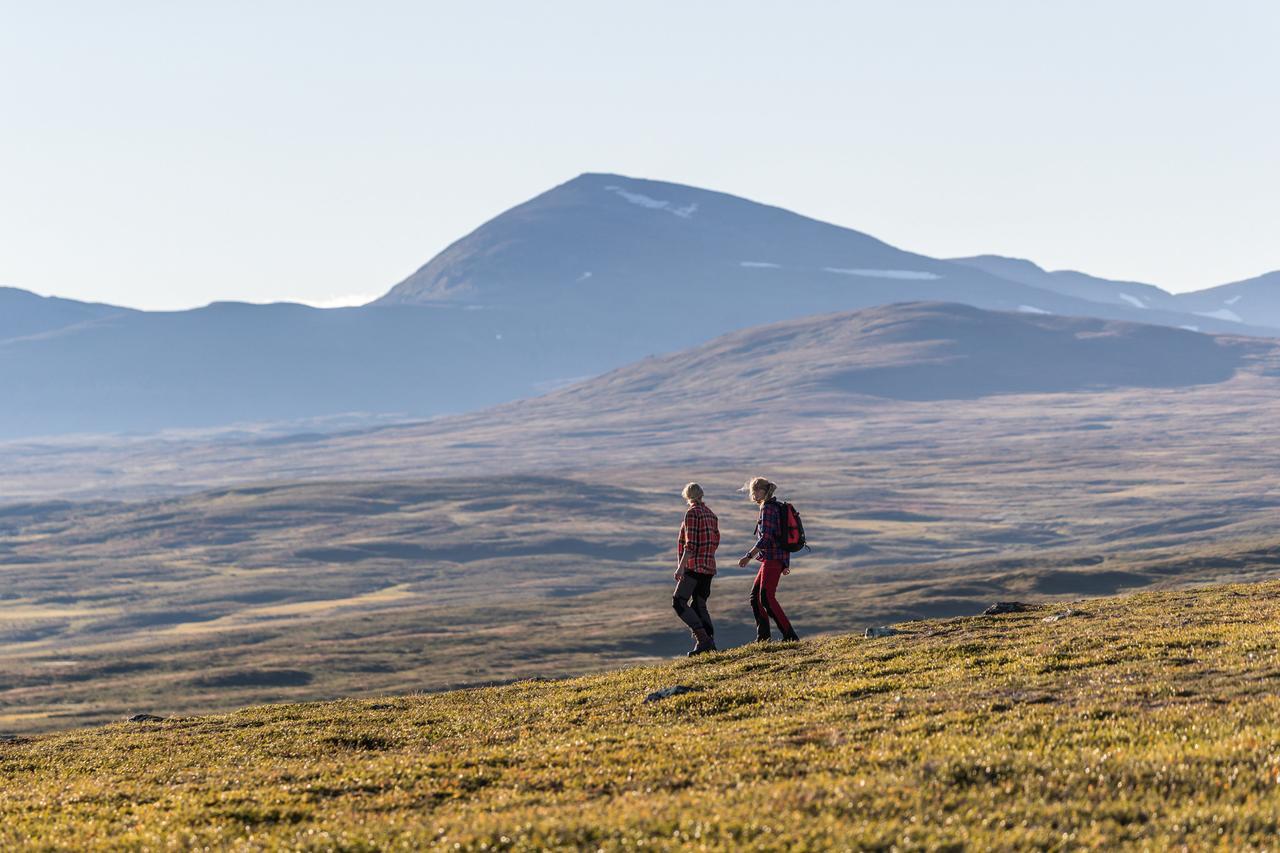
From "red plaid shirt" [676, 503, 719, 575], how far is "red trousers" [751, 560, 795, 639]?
1022 mm

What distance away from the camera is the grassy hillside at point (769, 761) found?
1399 cm

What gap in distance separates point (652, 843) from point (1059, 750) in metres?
5.34

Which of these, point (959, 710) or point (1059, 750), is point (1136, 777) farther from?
point (959, 710)

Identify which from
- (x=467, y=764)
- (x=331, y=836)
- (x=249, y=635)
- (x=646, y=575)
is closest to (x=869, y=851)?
(x=331, y=836)

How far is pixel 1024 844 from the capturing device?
1309 centimetres

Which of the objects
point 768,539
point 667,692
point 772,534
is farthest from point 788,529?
point 667,692

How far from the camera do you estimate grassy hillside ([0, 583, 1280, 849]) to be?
13992 mm

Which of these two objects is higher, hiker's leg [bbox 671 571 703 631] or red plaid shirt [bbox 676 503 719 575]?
red plaid shirt [bbox 676 503 719 575]

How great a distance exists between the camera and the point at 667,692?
82.6ft

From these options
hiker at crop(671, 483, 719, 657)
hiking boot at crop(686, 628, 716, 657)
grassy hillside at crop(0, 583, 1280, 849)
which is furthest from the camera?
hiking boot at crop(686, 628, 716, 657)

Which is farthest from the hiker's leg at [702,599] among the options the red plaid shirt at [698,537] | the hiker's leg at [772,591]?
the hiker's leg at [772,591]

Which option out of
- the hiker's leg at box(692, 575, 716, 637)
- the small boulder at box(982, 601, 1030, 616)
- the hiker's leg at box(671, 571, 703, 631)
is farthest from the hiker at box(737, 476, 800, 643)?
the small boulder at box(982, 601, 1030, 616)

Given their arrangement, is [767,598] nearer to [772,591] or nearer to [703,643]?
[772,591]

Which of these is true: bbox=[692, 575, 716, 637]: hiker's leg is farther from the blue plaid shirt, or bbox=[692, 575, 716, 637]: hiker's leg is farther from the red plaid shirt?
the blue plaid shirt
